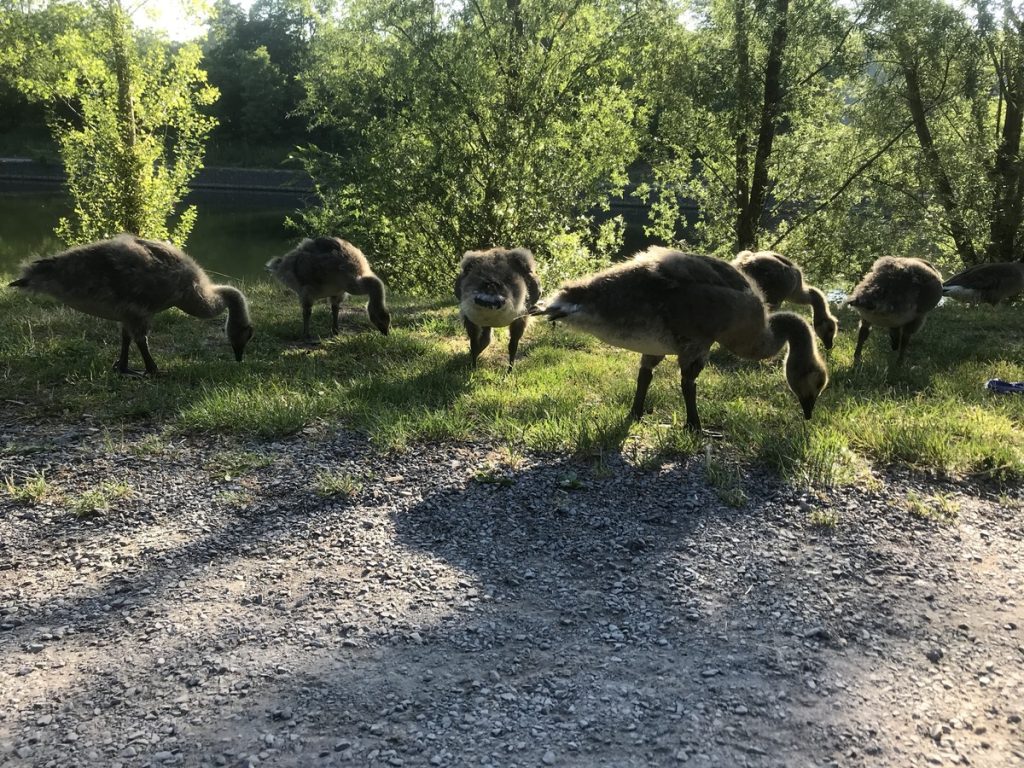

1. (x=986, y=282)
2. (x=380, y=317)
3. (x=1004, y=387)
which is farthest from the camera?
(x=986, y=282)

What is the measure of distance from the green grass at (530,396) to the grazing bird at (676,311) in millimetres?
582

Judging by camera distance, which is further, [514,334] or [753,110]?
[753,110]

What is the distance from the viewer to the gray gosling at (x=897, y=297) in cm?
776

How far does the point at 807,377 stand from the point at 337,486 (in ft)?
12.3

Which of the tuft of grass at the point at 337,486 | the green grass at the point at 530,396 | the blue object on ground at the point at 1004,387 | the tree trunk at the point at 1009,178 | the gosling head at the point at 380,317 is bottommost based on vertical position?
the tuft of grass at the point at 337,486

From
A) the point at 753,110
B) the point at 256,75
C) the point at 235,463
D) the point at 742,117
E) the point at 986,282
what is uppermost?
the point at 256,75

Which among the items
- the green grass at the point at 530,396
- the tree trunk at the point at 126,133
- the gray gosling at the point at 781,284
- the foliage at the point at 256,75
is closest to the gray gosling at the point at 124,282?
the green grass at the point at 530,396

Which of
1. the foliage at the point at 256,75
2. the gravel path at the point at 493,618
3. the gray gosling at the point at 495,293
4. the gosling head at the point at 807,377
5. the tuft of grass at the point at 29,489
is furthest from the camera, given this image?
the foliage at the point at 256,75

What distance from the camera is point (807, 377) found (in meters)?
5.73

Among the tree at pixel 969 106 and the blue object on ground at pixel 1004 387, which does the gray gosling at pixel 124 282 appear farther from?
the tree at pixel 969 106

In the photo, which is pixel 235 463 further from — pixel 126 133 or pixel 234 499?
pixel 126 133

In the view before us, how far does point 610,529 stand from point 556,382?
3.06 meters

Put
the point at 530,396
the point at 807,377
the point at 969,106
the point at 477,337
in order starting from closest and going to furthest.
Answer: the point at 807,377 < the point at 530,396 < the point at 477,337 < the point at 969,106

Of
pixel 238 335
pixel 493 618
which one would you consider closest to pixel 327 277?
pixel 238 335
